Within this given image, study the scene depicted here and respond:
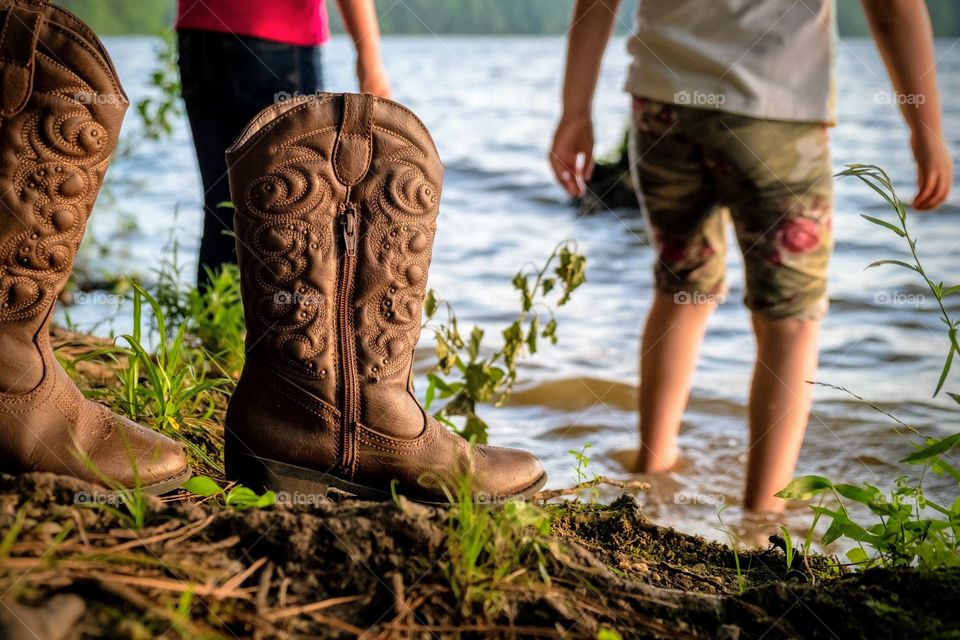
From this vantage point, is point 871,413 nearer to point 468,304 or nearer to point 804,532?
point 804,532

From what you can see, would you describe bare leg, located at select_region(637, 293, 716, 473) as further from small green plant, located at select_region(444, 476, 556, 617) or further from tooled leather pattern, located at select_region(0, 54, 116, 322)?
tooled leather pattern, located at select_region(0, 54, 116, 322)

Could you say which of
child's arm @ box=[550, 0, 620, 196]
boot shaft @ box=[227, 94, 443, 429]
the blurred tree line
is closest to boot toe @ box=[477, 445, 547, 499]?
boot shaft @ box=[227, 94, 443, 429]

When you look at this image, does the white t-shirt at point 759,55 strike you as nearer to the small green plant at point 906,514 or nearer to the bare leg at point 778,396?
the bare leg at point 778,396

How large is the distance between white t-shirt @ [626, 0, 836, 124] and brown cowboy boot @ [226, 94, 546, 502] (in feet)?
3.15

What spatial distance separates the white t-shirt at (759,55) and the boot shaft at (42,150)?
4.87ft

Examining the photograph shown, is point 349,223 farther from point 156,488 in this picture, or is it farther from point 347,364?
point 156,488

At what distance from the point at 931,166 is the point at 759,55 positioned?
539mm

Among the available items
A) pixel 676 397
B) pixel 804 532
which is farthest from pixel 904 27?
pixel 804 532

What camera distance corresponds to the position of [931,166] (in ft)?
7.84

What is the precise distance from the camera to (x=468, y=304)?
498cm

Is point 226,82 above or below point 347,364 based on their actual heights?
above

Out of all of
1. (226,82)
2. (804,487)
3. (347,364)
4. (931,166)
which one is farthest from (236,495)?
(931,166)

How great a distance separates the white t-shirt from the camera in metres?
2.35

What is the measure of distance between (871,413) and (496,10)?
40.6 metres
